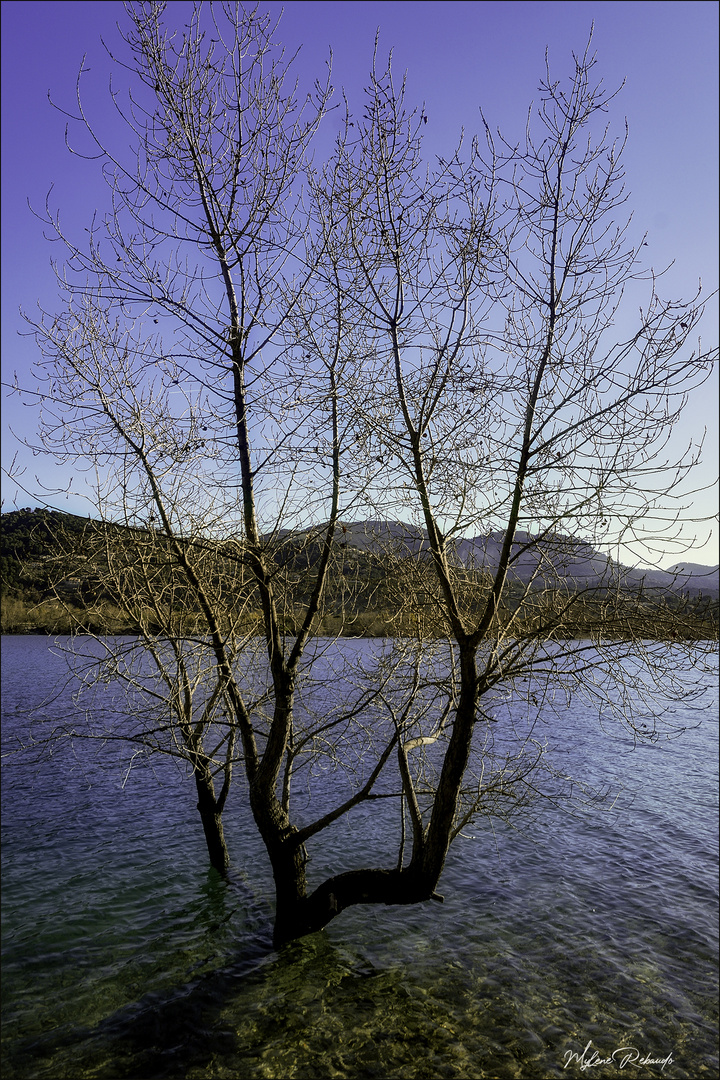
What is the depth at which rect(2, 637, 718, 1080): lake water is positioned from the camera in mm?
6707

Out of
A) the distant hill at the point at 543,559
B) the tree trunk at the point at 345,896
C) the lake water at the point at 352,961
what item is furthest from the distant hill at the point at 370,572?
the lake water at the point at 352,961

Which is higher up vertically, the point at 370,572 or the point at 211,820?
the point at 370,572

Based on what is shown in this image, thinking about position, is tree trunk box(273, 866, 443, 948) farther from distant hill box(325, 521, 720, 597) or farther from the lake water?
distant hill box(325, 521, 720, 597)

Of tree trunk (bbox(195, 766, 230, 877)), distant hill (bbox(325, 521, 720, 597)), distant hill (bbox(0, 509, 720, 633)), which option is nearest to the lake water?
tree trunk (bbox(195, 766, 230, 877))

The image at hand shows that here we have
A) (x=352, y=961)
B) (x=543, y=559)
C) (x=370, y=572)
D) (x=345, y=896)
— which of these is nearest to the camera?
(x=543, y=559)

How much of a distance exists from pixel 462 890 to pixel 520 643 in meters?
5.48

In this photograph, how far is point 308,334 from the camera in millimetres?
7441

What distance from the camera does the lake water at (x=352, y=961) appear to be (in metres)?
6.71

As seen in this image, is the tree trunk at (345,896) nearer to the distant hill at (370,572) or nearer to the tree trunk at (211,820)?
the tree trunk at (211,820)

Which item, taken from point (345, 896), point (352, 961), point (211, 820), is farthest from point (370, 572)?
point (211, 820)

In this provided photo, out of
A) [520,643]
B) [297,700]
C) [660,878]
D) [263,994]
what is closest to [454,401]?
[520,643]

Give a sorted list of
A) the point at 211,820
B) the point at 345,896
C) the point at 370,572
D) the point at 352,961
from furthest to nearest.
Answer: the point at 211,820
the point at 352,961
the point at 370,572
the point at 345,896

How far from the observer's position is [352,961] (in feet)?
27.4

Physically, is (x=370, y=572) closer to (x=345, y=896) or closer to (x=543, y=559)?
(x=543, y=559)
